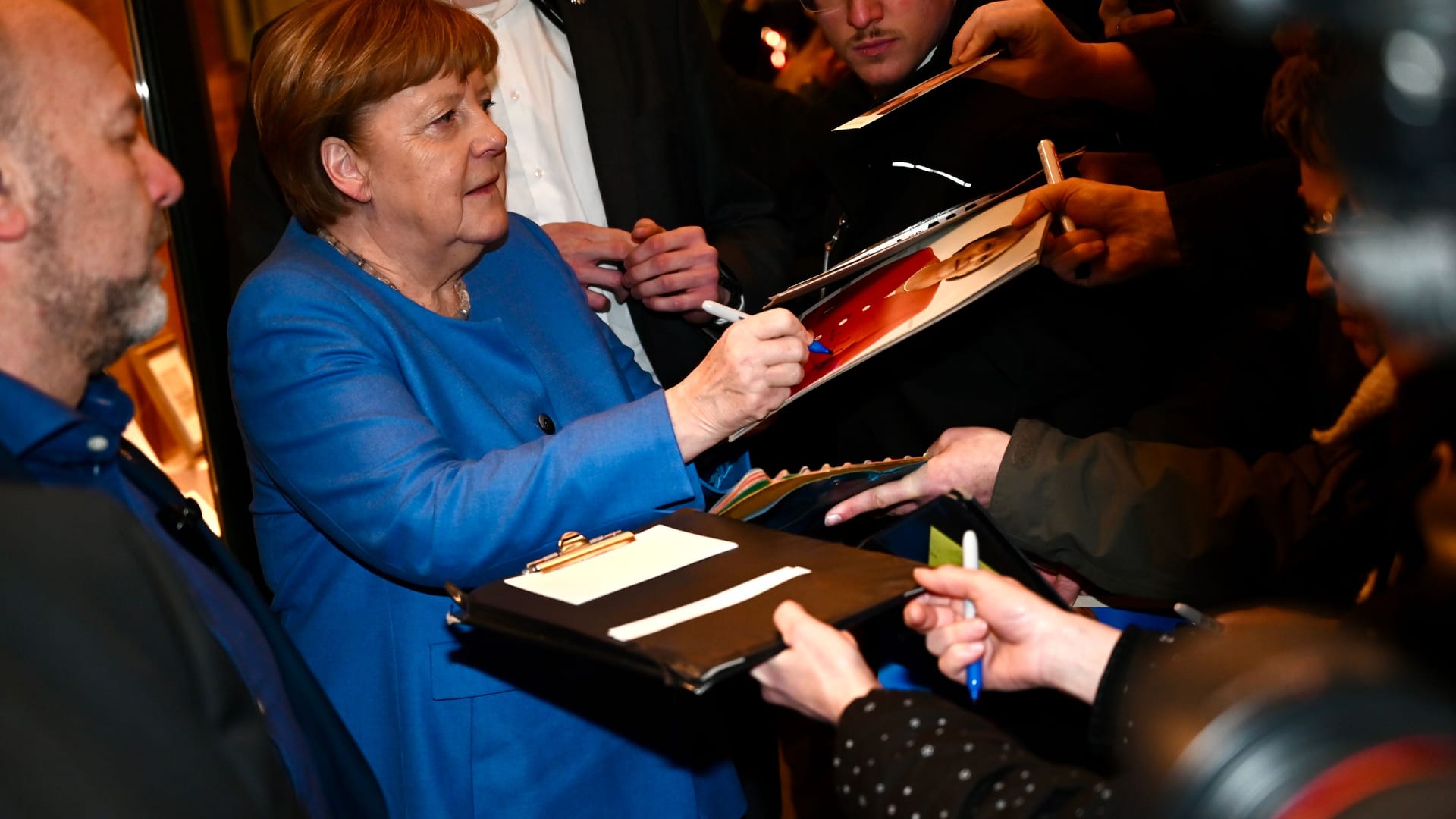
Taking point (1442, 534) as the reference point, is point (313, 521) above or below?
below

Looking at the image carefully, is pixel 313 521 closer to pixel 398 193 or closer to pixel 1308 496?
pixel 398 193

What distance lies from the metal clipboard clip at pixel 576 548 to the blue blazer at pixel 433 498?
0.08 metres

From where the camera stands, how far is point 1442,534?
2.69 feet

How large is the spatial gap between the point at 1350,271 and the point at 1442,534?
8.6 inches

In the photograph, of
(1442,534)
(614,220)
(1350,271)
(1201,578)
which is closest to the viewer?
(1442,534)

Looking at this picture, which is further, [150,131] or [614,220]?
[150,131]

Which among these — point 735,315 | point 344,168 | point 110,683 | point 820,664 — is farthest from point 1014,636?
point 344,168

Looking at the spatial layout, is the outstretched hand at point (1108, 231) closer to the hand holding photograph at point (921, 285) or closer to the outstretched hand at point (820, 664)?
the hand holding photograph at point (921, 285)

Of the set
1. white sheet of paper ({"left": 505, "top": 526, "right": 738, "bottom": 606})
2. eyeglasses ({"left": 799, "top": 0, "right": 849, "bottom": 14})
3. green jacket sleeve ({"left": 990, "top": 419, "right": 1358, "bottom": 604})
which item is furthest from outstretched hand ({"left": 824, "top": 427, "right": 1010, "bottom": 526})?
eyeglasses ({"left": 799, "top": 0, "right": 849, "bottom": 14})

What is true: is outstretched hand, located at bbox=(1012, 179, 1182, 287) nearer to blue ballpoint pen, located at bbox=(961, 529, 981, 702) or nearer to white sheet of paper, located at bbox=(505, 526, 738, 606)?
blue ballpoint pen, located at bbox=(961, 529, 981, 702)

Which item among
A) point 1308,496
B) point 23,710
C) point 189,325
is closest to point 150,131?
point 189,325

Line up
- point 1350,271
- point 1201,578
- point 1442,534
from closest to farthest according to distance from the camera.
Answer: point 1442,534, point 1350,271, point 1201,578

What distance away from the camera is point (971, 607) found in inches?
53.4

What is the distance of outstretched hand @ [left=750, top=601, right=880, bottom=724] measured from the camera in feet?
4.01
